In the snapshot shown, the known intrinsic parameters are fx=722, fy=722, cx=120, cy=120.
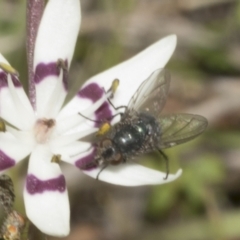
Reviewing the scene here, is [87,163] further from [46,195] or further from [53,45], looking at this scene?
[53,45]

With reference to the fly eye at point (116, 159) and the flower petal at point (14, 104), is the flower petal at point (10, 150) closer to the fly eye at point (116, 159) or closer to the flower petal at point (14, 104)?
the flower petal at point (14, 104)

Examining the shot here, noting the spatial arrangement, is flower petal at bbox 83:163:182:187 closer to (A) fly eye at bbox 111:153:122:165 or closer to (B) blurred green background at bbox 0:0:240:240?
(A) fly eye at bbox 111:153:122:165

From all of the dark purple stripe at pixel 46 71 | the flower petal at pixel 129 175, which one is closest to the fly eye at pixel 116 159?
the flower petal at pixel 129 175

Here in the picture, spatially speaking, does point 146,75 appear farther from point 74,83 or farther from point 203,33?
point 203,33

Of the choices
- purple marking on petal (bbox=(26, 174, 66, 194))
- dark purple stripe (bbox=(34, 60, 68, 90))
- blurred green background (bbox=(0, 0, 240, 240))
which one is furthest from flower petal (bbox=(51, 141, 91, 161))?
blurred green background (bbox=(0, 0, 240, 240))

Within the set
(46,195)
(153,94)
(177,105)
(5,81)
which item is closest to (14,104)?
(5,81)

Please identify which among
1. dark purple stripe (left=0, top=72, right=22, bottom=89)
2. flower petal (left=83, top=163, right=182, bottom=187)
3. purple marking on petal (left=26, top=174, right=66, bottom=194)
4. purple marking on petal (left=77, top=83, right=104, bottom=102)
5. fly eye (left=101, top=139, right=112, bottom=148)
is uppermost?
dark purple stripe (left=0, top=72, right=22, bottom=89)

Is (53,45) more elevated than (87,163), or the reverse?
(53,45)
